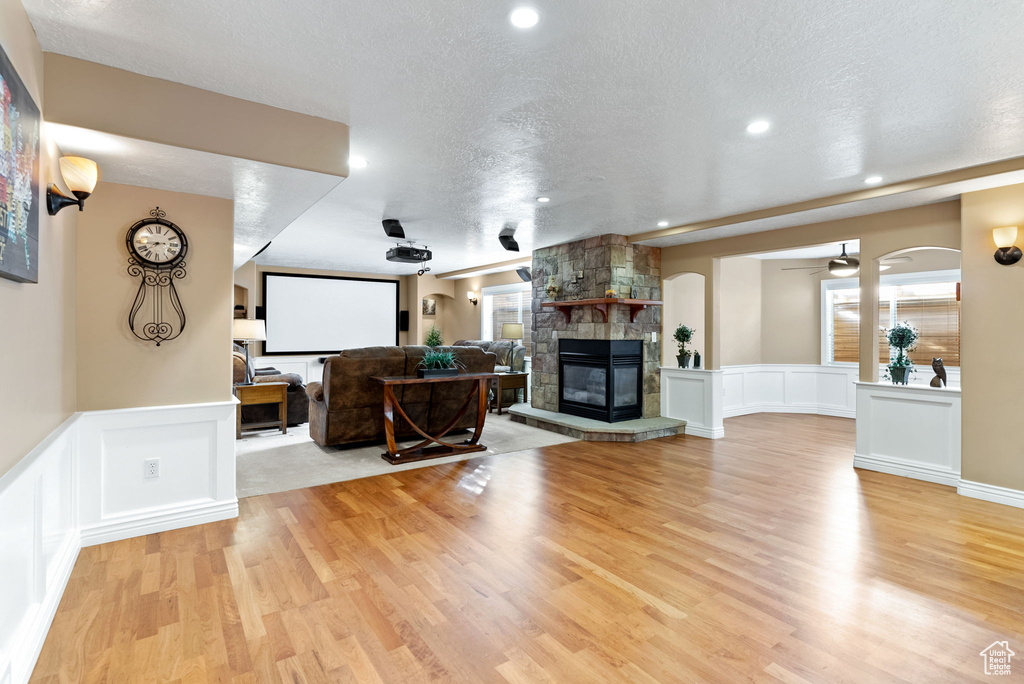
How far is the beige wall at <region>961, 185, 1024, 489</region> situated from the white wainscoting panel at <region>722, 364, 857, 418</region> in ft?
12.1

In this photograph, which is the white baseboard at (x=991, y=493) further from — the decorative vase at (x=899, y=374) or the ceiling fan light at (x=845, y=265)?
the ceiling fan light at (x=845, y=265)

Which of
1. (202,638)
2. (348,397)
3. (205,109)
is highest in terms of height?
(205,109)

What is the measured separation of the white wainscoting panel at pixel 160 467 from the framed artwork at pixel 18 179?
133cm

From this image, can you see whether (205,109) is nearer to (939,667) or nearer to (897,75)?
(897,75)

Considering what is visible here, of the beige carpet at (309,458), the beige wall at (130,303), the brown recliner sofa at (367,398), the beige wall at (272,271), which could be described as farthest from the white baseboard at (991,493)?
the beige wall at (272,271)

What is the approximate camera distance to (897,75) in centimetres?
236

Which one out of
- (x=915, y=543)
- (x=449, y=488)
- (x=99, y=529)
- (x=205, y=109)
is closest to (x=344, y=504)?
(x=449, y=488)

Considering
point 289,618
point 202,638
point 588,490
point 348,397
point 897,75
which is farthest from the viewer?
point 348,397

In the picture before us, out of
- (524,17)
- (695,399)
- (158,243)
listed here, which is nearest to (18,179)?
(158,243)

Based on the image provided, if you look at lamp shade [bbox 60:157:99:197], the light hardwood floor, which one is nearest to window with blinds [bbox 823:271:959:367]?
the light hardwood floor

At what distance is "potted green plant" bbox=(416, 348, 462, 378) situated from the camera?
5.00 metres

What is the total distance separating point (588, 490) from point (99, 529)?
3.20 m

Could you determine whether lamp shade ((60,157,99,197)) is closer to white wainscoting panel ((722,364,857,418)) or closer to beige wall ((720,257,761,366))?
white wainscoting panel ((722,364,857,418))

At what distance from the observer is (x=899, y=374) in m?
4.58
